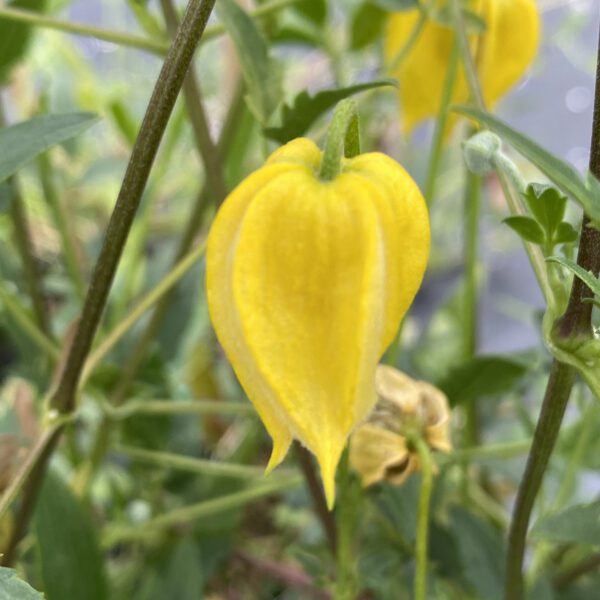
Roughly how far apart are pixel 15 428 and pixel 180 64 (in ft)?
1.25

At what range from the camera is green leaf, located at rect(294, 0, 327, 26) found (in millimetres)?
563

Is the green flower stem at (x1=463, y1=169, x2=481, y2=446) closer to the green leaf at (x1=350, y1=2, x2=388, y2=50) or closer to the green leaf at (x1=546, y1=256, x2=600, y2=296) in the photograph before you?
the green leaf at (x1=350, y1=2, x2=388, y2=50)

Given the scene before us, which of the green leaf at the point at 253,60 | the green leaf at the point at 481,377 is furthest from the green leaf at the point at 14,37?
the green leaf at the point at 481,377

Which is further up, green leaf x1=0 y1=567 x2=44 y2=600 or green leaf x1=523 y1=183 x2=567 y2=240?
green leaf x1=523 y1=183 x2=567 y2=240

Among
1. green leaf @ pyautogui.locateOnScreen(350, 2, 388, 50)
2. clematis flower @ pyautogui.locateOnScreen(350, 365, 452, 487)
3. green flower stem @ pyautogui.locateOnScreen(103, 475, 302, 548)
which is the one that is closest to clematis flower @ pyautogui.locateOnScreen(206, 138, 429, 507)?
clematis flower @ pyautogui.locateOnScreen(350, 365, 452, 487)

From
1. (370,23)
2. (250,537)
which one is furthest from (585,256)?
(250,537)

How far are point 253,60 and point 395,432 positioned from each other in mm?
152

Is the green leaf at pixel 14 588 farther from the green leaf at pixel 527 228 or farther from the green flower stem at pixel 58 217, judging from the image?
the green flower stem at pixel 58 217

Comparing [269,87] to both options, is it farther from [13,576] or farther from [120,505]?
[120,505]

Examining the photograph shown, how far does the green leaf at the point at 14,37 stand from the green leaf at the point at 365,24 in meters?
0.19

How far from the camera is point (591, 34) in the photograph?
4.31ft

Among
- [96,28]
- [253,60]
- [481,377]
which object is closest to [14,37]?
[96,28]

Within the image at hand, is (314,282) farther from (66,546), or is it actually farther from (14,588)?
(66,546)

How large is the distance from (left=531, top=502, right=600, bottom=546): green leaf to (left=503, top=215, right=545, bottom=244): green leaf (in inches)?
3.6
